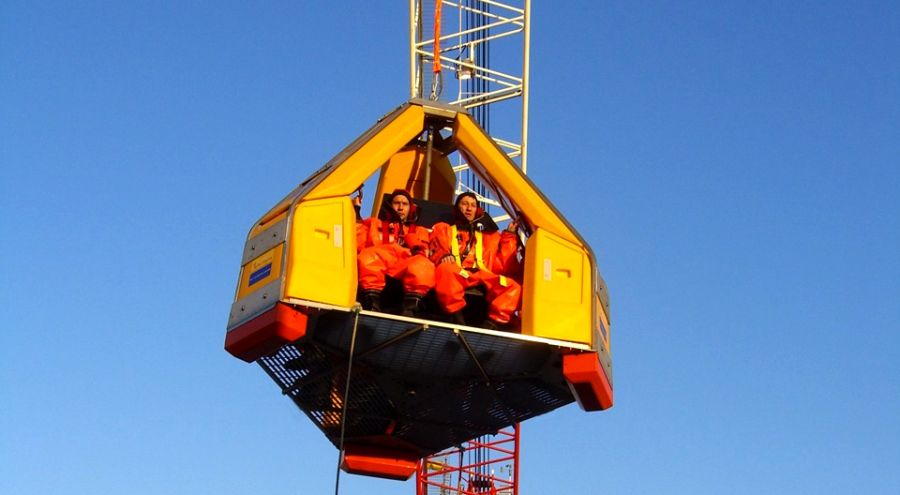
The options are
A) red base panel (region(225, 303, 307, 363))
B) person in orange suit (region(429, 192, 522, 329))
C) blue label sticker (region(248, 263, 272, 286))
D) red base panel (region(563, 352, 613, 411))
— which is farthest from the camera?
person in orange suit (region(429, 192, 522, 329))

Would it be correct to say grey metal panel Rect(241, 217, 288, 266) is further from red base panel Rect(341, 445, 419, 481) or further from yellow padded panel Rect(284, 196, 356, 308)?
red base panel Rect(341, 445, 419, 481)

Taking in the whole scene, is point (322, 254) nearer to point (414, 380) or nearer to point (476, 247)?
point (414, 380)

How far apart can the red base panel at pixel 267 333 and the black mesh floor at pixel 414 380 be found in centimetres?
55

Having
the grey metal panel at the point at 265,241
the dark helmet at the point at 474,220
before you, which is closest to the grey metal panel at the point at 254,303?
the grey metal panel at the point at 265,241

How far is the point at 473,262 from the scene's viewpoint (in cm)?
1739

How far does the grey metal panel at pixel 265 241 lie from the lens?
15.9 metres

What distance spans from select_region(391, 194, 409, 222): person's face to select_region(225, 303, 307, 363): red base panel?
2552 mm

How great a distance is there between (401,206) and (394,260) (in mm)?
1221

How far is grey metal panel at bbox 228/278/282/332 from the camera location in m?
15.4

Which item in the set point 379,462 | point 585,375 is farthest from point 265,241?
point 379,462

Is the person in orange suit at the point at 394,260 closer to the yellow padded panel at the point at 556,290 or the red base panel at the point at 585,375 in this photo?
the yellow padded panel at the point at 556,290

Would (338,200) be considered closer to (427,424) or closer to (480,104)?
(427,424)

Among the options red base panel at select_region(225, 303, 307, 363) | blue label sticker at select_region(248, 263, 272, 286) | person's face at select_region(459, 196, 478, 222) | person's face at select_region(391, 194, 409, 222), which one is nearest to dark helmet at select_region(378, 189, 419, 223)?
person's face at select_region(391, 194, 409, 222)

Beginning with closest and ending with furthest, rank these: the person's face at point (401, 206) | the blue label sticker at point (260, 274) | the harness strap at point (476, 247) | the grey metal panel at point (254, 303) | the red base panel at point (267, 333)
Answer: the red base panel at point (267, 333)
the grey metal panel at point (254, 303)
the blue label sticker at point (260, 274)
the harness strap at point (476, 247)
the person's face at point (401, 206)
